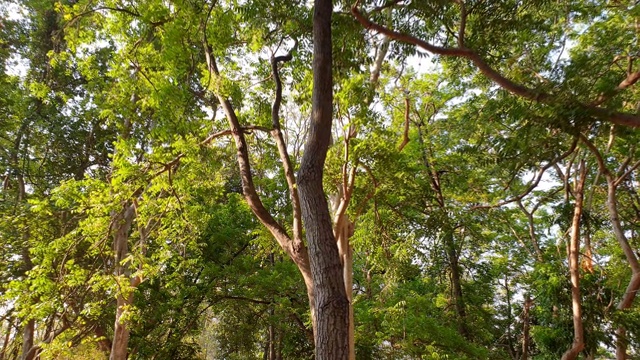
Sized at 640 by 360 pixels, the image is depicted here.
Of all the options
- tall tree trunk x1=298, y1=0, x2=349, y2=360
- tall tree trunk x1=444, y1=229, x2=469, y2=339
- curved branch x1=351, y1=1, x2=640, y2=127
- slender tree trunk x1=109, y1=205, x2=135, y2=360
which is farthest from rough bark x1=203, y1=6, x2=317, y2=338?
tall tree trunk x1=444, y1=229, x2=469, y2=339

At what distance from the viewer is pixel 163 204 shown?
6.25 meters

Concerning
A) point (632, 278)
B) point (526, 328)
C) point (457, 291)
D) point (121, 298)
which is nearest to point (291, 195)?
point (121, 298)

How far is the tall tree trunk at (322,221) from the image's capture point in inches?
108

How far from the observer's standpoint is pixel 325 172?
19.6 ft

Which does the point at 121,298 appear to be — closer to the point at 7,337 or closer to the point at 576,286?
the point at 7,337

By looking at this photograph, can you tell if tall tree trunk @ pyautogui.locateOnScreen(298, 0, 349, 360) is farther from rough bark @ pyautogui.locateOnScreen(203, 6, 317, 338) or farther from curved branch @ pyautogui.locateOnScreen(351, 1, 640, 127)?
rough bark @ pyautogui.locateOnScreen(203, 6, 317, 338)

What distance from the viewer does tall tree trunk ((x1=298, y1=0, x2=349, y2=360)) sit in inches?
108

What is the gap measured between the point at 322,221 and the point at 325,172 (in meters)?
2.93

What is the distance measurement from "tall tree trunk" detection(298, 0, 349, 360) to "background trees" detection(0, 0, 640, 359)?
18mm

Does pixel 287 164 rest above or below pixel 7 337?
above

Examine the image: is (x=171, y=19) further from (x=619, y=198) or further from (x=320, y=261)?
(x=619, y=198)

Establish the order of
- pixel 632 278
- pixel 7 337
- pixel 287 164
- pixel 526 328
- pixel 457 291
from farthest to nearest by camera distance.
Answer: pixel 7 337, pixel 526 328, pixel 457 291, pixel 632 278, pixel 287 164

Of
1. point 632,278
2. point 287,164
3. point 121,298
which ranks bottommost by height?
point 632,278

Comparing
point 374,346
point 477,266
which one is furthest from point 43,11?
point 477,266
